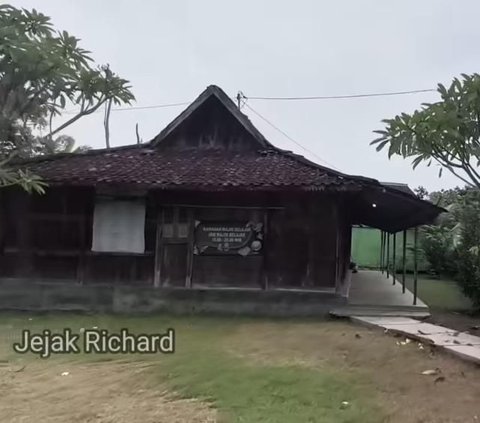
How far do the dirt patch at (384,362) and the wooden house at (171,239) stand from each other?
1432 millimetres

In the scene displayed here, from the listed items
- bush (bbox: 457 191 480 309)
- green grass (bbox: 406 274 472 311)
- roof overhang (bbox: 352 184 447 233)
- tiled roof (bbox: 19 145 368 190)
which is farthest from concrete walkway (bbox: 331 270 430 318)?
tiled roof (bbox: 19 145 368 190)

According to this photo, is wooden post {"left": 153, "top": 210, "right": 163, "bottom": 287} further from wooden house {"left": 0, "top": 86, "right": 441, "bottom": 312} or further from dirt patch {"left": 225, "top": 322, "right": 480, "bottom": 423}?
dirt patch {"left": 225, "top": 322, "right": 480, "bottom": 423}

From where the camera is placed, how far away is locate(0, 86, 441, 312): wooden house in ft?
34.5

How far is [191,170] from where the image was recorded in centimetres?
1081

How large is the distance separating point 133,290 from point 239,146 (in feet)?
12.9

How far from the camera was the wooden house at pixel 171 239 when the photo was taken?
1052 centimetres

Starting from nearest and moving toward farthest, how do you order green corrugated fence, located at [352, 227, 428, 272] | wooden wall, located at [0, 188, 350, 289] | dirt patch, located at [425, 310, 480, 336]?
1. dirt patch, located at [425, 310, 480, 336]
2. wooden wall, located at [0, 188, 350, 289]
3. green corrugated fence, located at [352, 227, 428, 272]

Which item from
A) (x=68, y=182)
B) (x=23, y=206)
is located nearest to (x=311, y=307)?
(x=68, y=182)

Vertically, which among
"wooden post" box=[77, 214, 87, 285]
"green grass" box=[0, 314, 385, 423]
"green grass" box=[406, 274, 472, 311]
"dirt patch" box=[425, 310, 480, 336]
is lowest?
"green grass" box=[0, 314, 385, 423]

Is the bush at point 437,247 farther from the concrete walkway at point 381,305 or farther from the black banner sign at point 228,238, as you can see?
the black banner sign at point 228,238

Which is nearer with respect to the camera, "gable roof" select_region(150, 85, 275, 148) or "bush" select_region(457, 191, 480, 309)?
"bush" select_region(457, 191, 480, 309)

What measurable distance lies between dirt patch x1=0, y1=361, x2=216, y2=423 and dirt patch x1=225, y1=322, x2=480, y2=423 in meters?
1.57

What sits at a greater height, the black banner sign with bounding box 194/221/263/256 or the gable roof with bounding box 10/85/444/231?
the gable roof with bounding box 10/85/444/231

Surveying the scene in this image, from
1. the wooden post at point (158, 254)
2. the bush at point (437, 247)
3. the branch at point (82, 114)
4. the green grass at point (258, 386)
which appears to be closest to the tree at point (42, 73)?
the branch at point (82, 114)
